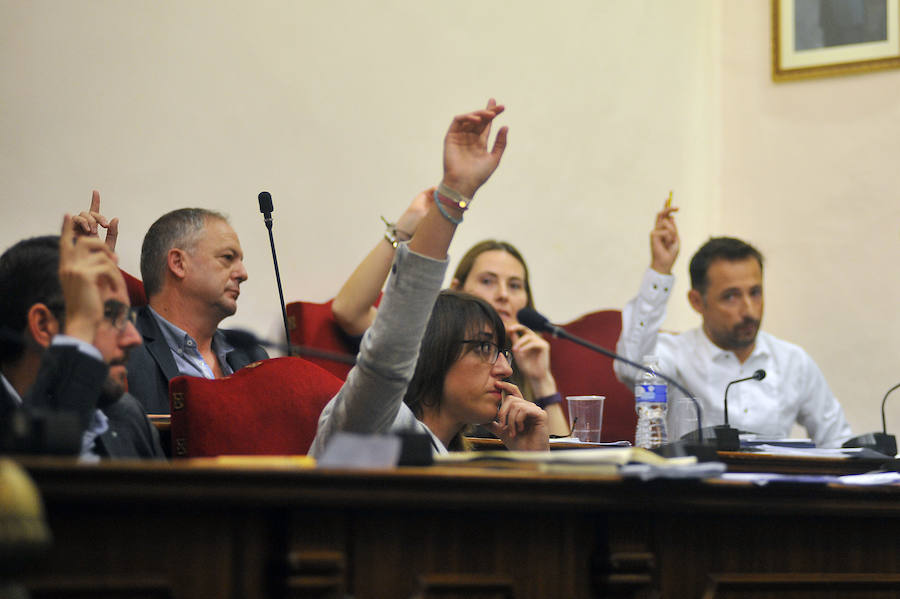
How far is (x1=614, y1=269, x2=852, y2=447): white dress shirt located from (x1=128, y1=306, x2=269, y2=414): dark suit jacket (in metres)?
1.55

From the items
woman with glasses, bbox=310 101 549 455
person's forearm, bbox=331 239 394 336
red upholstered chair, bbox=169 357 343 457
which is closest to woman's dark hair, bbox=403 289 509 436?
woman with glasses, bbox=310 101 549 455

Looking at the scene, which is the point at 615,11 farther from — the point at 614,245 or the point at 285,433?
Result: the point at 285,433

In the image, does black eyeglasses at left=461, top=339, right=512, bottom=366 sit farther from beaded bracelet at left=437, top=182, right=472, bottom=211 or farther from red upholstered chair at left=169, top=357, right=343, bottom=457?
beaded bracelet at left=437, top=182, right=472, bottom=211

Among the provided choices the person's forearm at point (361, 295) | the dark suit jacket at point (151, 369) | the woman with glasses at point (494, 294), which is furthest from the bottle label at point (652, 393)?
the dark suit jacket at point (151, 369)

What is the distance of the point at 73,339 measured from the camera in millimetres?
1486

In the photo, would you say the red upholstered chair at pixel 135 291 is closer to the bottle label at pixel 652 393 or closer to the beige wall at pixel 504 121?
the beige wall at pixel 504 121

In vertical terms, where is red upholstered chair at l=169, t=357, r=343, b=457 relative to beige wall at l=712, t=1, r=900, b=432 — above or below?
below

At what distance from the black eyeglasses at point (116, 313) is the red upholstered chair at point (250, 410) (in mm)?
470

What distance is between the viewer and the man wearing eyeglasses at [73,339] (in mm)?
1464

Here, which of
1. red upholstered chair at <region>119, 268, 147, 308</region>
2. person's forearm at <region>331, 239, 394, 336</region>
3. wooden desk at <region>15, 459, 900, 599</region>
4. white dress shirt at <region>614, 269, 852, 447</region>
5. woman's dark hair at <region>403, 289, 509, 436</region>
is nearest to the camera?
wooden desk at <region>15, 459, 900, 599</region>

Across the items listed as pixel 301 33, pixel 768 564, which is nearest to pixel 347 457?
pixel 768 564

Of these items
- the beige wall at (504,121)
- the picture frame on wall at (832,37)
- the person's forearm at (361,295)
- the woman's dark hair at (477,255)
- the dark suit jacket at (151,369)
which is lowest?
the dark suit jacket at (151,369)

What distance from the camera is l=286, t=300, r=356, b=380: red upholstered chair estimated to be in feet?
10.9

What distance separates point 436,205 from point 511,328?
1944 mm
